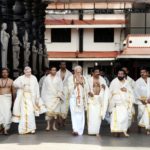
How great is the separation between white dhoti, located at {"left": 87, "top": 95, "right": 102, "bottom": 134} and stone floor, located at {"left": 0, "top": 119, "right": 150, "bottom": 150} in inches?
8.7

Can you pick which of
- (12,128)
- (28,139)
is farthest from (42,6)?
(28,139)

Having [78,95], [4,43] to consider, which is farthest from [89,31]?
[78,95]

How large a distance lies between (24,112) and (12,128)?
148 cm

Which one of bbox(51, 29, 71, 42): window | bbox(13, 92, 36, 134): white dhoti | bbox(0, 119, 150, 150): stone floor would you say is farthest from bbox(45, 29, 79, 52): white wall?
bbox(13, 92, 36, 134): white dhoti

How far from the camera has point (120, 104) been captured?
46.1 ft

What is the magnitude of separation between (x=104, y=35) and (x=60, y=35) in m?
3.61

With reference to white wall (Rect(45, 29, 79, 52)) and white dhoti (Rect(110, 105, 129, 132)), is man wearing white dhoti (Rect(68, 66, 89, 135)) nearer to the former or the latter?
white dhoti (Rect(110, 105, 129, 132))

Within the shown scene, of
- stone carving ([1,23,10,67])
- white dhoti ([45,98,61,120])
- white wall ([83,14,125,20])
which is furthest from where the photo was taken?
white wall ([83,14,125,20])

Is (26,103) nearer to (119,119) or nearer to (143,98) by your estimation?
(119,119)

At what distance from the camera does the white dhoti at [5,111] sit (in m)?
14.0

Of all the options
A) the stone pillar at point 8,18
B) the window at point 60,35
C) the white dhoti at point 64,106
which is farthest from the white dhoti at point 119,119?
the window at point 60,35

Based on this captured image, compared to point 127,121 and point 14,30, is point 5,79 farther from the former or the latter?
point 14,30

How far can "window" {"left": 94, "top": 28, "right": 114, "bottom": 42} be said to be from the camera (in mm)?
46938

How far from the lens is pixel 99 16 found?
1816 inches
